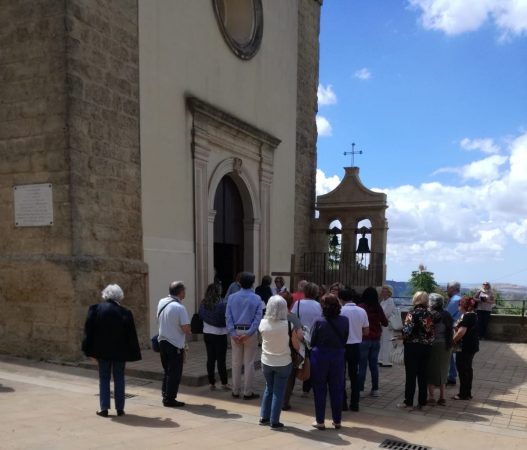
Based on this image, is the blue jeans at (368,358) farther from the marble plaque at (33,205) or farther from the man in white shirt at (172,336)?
the marble plaque at (33,205)

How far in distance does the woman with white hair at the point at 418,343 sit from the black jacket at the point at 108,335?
3217mm

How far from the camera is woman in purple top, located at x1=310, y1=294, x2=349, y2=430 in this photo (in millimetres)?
5281

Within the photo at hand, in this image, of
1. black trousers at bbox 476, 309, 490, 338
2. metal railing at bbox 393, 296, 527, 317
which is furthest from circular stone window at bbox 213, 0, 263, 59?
black trousers at bbox 476, 309, 490, 338

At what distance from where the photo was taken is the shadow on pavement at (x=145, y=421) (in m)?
5.23

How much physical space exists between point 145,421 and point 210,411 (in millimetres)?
854

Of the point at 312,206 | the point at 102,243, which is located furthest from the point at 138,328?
the point at 312,206

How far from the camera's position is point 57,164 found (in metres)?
7.98

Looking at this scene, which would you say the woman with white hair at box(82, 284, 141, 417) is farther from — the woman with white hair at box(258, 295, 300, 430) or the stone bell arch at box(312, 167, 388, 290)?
the stone bell arch at box(312, 167, 388, 290)

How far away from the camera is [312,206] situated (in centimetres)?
1669

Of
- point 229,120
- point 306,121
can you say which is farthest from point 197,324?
point 306,121

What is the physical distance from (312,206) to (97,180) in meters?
9.27

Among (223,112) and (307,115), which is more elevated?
(307,115)

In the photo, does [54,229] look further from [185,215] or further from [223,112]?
[223,112]

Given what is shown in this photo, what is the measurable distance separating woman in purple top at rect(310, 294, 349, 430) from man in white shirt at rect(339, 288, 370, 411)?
91 cm
